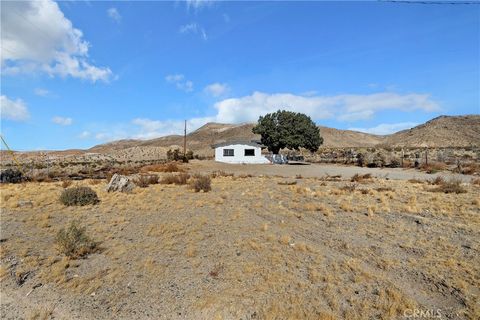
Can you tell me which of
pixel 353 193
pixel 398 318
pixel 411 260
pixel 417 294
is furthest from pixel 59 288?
pixel 353 193

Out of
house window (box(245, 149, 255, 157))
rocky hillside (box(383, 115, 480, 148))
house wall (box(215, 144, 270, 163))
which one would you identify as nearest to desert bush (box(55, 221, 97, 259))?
house wall (box(215, 144, 270, 163))

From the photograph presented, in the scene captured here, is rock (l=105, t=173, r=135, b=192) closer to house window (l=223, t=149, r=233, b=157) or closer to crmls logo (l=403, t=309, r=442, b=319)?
crmls logo (l=403, t=309, r=442, b=319)

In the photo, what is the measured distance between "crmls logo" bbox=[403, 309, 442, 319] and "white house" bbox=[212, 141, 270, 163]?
54.2 meters

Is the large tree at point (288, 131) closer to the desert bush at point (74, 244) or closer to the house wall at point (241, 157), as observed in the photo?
the house wall at point (241, 157)

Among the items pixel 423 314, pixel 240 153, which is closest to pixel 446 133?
pixel 240 153

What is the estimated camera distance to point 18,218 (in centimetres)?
1461

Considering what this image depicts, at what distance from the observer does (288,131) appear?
66.5m

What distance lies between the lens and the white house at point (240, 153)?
60.7 metres

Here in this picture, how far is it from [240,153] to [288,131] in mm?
Answer: 11326

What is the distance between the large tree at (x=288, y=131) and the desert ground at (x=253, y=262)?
50520 mm

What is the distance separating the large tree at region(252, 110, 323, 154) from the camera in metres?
65.9

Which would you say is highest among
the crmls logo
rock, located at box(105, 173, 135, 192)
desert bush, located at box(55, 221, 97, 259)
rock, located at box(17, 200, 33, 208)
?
rock, located at box(105, 173, 135, 192)

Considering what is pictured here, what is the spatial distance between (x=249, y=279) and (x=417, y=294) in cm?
335

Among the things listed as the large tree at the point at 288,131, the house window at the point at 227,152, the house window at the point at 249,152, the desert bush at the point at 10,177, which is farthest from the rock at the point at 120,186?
the large tree at the point at 288,131
